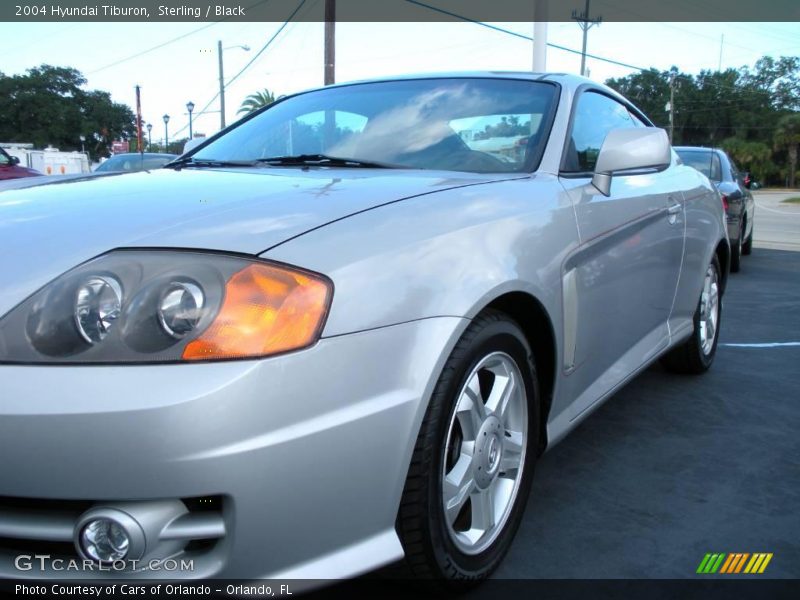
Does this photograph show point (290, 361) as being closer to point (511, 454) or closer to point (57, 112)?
point (511, 454)

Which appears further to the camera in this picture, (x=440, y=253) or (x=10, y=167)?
(x=10, y=167)

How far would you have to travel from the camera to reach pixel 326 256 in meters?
1.58

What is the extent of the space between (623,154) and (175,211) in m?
1.61

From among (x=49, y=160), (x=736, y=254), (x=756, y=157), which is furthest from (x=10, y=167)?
(x=756, y=157)

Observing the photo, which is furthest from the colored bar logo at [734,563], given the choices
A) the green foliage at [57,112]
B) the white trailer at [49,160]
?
the green foliage at [57,112]

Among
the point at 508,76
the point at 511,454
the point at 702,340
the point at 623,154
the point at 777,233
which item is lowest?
the point at 777,233

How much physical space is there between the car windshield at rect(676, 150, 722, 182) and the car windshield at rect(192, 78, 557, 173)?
6493 millimetres

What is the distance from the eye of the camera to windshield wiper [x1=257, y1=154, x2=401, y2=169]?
2527 mm

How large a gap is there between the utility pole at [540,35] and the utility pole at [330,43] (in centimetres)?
421

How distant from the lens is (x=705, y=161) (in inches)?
344

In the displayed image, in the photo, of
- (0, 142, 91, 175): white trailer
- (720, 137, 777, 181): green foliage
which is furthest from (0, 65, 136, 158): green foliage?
(720, 137, 777, 181): green foliage

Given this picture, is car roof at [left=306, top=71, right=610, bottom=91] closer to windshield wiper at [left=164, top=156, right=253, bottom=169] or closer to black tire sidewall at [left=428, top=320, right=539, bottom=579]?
windshield wiper at [left=164, top=156, right=253, bottom=169]

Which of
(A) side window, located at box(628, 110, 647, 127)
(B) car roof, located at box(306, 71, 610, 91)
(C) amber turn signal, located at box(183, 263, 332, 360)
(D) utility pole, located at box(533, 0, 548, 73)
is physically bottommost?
(C) amber turn signal, located at box(183, 263, 332, 360)
